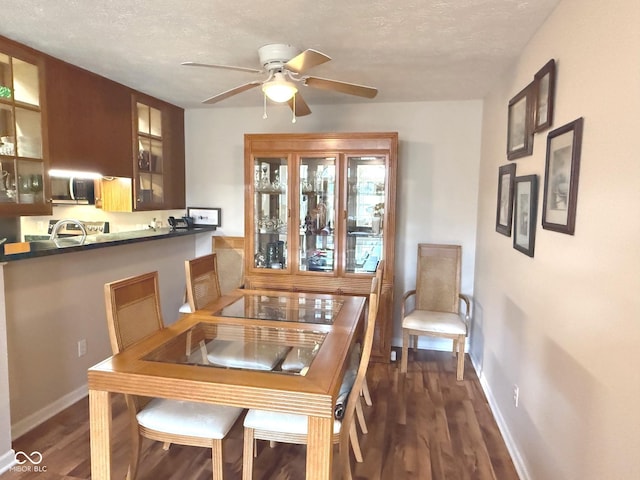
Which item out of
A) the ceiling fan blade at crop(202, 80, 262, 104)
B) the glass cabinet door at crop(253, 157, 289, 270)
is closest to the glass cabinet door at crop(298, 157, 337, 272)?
the glass cabinet door at crop(253, 157, 289, 270)

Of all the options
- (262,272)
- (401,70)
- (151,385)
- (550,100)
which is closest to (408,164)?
(401,70)

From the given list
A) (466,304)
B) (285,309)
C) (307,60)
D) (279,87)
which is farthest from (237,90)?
(466,304)

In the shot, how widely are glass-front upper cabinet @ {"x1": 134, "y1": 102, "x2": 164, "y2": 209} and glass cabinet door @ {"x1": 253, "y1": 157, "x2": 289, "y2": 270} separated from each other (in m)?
0.97

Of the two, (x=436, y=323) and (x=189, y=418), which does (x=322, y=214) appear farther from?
(x=189, y=418)

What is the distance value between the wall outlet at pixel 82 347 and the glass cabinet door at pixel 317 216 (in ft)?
5.80

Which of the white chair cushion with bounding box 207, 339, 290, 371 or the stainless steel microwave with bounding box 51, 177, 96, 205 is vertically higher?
the stainless steel microwave with bounding box 51, 177, 96, 205

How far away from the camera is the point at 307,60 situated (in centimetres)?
197

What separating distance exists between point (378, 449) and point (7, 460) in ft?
6.52

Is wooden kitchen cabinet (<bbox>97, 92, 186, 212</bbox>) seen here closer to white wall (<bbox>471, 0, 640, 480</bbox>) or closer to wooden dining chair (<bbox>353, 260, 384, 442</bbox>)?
wooden dining chair (<bbox>353, 260, 384, 442</bbox>)

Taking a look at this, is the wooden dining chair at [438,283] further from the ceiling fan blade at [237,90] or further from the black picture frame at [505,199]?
the ceiling fan blade at [237,90]

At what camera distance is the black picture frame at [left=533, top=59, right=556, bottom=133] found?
1.97m

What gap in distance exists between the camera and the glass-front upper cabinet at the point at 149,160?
366cm

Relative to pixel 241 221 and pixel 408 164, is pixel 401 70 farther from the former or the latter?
pixel 241 221
